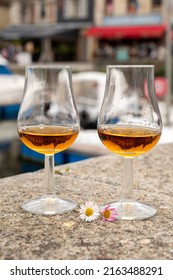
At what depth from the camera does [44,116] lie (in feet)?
5.04

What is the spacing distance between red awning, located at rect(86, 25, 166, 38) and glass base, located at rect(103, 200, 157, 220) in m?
25.4

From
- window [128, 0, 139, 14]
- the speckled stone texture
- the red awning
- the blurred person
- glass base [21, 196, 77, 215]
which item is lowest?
the speckled stone texture

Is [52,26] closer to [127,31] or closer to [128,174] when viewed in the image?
[127,31]

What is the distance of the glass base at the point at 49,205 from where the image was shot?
4.88 ft

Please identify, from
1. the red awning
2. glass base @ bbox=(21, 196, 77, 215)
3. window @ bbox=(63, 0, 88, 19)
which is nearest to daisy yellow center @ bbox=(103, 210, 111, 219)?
glass base @ bbox=(21, 196, 77, 215)

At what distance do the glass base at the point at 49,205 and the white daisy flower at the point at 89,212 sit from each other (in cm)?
6

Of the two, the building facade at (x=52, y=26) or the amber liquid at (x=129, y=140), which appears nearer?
the amber liquid at (x=129, y=140)

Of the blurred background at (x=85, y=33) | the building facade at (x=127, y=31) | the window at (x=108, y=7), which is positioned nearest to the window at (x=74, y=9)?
the blurred background at (x=85, y=33)

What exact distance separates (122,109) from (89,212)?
1.02 feet

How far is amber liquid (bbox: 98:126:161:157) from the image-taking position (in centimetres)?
141

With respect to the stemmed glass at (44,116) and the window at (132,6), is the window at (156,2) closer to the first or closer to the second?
the window at (132,6)

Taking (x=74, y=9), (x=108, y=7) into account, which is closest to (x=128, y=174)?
(x=108, y=7)

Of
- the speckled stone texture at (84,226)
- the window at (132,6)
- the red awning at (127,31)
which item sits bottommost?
the speckled stone texture at (84,226)

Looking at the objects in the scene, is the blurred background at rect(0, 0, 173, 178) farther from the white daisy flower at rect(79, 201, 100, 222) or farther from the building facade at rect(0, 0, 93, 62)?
the white daisy flower at rect(79, 201, 100, 222)
